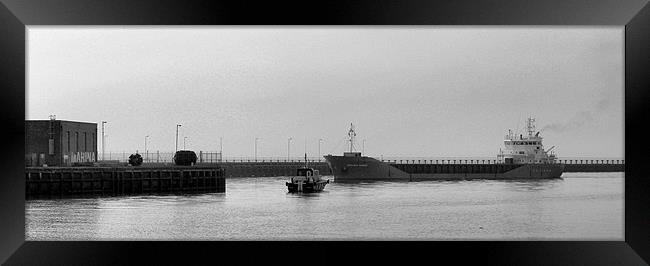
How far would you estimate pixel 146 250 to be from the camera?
Answer: 17.0ft

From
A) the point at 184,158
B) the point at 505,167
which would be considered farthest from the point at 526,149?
the point at 184,158

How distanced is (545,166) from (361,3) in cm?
4115

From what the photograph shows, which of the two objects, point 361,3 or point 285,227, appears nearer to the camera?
point 361,3

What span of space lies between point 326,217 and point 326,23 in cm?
1509

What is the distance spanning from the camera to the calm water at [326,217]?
53.0ft

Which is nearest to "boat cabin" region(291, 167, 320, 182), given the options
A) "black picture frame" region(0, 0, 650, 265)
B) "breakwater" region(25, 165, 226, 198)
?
"breakwater" region(25, 165, 226, 198)

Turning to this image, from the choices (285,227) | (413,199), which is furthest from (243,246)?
(413,199)

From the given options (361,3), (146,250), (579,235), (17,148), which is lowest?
(579,235)

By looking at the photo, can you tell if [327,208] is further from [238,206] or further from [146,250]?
[146,250]

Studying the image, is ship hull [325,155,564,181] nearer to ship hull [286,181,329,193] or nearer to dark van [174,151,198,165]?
ship hull [286,181,329,193]

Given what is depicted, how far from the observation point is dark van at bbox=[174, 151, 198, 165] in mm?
28891

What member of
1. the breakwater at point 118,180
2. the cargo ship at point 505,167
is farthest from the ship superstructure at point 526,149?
the breakwater at point 118,180

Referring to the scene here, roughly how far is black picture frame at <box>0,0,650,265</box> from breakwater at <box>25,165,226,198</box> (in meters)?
18.6

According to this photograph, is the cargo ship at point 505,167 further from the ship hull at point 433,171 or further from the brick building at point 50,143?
the brick building at point 50,143
